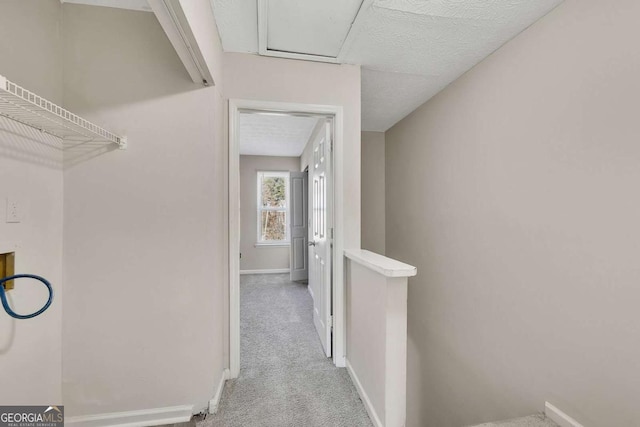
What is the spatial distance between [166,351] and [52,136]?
1321 millimetres

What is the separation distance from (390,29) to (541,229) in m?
1.52

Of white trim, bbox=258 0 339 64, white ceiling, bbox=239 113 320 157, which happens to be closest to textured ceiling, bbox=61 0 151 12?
white trim, bbox=258 0 339 64

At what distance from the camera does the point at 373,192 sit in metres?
3.90

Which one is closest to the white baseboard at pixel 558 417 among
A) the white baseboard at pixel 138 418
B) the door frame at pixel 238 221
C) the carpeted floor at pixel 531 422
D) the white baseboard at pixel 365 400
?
the carpeted floor at pixel 531 422

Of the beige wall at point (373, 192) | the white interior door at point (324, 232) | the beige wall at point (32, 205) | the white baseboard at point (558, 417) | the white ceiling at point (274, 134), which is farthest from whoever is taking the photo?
the beige wall at point (373, 192)

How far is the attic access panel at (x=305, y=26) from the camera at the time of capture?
4.76ft

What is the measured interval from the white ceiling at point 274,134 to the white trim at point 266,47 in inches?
34.9

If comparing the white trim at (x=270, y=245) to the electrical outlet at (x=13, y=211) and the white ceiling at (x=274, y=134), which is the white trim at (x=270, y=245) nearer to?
the white ceiling at (x=274, y=134)

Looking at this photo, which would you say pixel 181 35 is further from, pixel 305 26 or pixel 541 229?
pixel 541 229

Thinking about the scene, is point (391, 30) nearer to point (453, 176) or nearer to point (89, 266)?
point (453, 176)

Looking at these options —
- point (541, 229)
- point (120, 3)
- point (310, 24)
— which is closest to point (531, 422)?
point (541, 229)

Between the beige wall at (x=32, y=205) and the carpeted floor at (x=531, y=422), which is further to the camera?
the carpeted floor at (x=531, y=422)

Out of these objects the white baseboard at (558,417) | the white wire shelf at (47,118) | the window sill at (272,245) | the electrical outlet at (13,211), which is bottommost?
the white baseboard at (558,417)

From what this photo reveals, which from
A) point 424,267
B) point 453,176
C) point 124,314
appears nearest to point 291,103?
point 453,176
